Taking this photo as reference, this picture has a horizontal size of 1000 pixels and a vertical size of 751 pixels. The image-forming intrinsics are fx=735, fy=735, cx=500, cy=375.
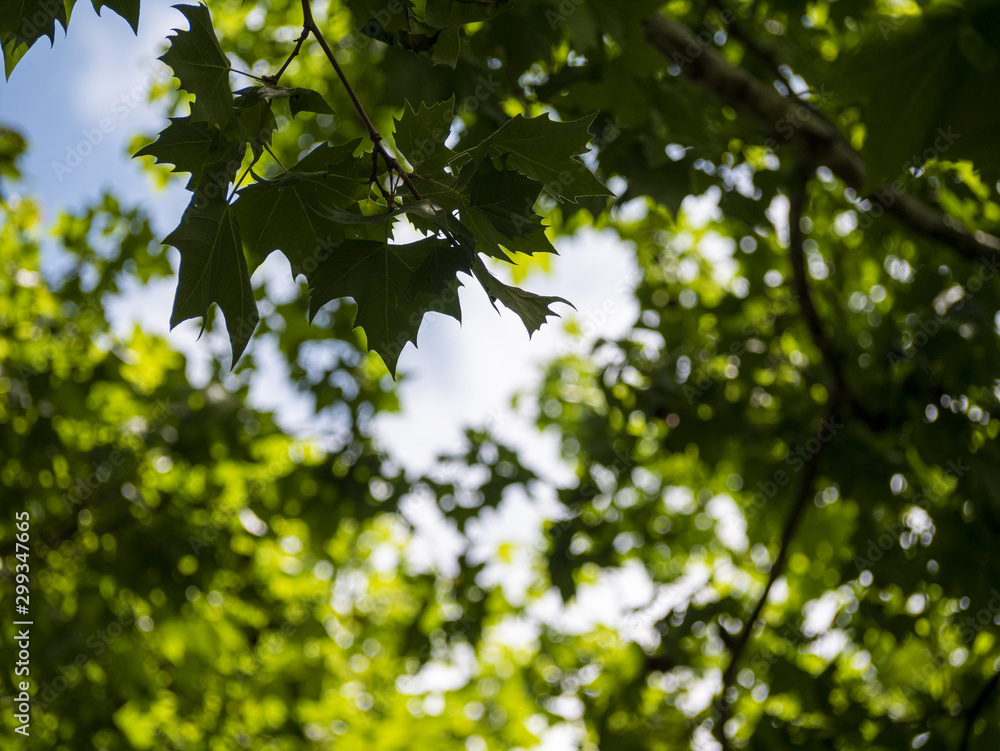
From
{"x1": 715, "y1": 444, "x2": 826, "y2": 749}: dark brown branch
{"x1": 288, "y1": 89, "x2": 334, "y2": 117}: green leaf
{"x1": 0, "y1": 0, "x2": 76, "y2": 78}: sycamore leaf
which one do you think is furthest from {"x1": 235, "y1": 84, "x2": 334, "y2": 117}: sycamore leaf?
{"x1": 715, "y1": 444, "x2": 826, "y2": 749}: dark brown branch

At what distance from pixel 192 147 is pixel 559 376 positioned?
5.41 meters

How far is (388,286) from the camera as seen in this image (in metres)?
1.44

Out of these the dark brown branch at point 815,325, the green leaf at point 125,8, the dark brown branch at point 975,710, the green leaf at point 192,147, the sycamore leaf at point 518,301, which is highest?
the dark brown branch at point 815,325

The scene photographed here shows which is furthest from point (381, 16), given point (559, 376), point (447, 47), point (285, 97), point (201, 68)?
point (559, 376)

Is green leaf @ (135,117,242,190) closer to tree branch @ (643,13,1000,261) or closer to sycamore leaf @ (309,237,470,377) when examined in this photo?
sycamore leaf @ (309,237,470,377)

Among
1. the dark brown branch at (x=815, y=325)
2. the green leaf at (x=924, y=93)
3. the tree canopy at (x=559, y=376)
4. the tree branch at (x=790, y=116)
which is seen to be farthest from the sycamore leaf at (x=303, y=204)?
the dark brown branch at (x=815, y=325)

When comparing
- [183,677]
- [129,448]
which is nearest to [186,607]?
[183,677]

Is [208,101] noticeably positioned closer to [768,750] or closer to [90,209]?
[768,750]

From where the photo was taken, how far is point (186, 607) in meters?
4.75

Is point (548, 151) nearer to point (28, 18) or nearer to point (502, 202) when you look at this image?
point (502, 202)

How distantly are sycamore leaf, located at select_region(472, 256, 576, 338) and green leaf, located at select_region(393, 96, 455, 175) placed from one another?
27cm

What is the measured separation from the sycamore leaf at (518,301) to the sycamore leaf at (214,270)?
0.46 m

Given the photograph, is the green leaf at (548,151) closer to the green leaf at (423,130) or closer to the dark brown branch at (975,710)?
the green leaf at (423,130)

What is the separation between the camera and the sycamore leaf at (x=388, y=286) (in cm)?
131
